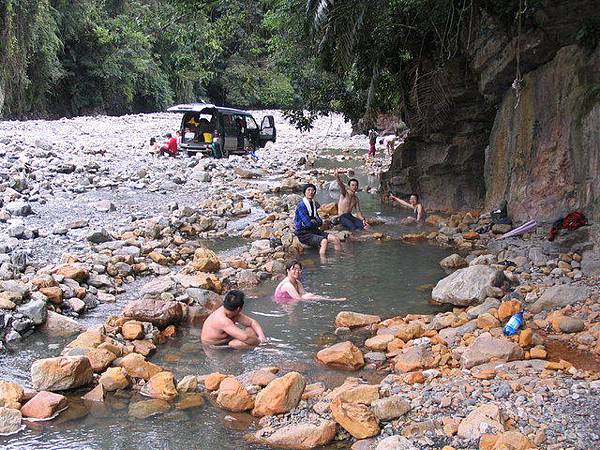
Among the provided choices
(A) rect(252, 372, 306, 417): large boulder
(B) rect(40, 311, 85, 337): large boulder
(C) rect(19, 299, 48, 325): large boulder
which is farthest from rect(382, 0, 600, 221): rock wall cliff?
(C) rect(19, 299, 48, 325): large boulder

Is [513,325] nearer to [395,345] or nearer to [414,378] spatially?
[395,345]

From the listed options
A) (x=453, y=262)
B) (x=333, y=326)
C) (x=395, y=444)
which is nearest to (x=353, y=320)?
(x=333, y=326)

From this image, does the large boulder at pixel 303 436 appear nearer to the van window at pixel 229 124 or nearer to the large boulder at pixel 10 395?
the large boulder at pixel 10 395

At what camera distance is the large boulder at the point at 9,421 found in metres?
5.05

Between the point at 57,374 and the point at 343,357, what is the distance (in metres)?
2.67

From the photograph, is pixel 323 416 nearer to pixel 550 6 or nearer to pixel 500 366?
pixel 500 366

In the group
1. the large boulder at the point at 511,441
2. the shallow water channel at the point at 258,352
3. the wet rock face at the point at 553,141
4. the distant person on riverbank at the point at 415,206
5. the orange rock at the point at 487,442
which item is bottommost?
the shallow water channel at the point at 258,352

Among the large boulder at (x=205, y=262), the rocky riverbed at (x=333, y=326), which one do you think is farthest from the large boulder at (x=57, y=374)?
the large boulder at (x=205, y=262)

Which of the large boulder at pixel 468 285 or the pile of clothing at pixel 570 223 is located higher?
the pile of clothing at pixel 570 223

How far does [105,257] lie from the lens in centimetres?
995

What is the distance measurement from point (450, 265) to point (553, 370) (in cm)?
513

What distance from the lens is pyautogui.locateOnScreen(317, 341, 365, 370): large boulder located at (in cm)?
650

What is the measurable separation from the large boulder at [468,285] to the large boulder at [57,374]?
4.73 m

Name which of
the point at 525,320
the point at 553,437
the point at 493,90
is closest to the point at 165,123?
the point at 493,90
